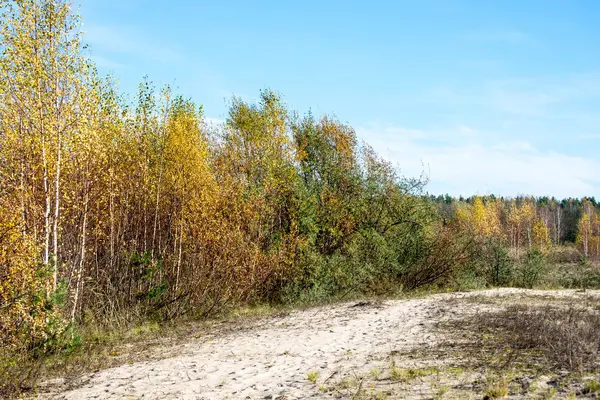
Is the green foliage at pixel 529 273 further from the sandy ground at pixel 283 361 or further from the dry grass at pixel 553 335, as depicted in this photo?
the dry grass at pixel 553 335

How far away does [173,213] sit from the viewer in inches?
750

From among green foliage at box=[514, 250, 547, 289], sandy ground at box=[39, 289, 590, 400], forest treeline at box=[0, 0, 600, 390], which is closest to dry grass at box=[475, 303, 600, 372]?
sandy ground at box=[39, 289, 590, 400]

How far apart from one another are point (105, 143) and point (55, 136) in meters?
3.80

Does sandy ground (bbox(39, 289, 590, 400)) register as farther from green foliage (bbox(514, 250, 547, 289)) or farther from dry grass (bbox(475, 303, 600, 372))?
green foliage (bbox(514, 250, 547, 289))

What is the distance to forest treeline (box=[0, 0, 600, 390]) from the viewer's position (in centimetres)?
1319

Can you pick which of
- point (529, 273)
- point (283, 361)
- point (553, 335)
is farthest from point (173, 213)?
point (529, 273)

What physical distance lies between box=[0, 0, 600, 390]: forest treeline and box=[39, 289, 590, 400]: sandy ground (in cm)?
326

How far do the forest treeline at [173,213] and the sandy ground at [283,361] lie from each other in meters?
3.26

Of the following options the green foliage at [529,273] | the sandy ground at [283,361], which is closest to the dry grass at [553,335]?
the sandy ground at [283,361]

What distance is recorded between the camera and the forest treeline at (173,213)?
13188 mm

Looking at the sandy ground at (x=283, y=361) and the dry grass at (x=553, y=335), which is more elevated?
the dry grass at (x=553, y=335)

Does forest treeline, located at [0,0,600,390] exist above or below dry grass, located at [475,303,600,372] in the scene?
above

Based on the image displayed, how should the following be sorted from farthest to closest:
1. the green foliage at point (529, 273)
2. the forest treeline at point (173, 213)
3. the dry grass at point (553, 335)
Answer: the green foliage at point (529, 273) < the forest treeline at point (173, 213) < the dry grass at point (553, 335)

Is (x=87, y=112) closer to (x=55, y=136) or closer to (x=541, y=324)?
(x=55, y=136)
